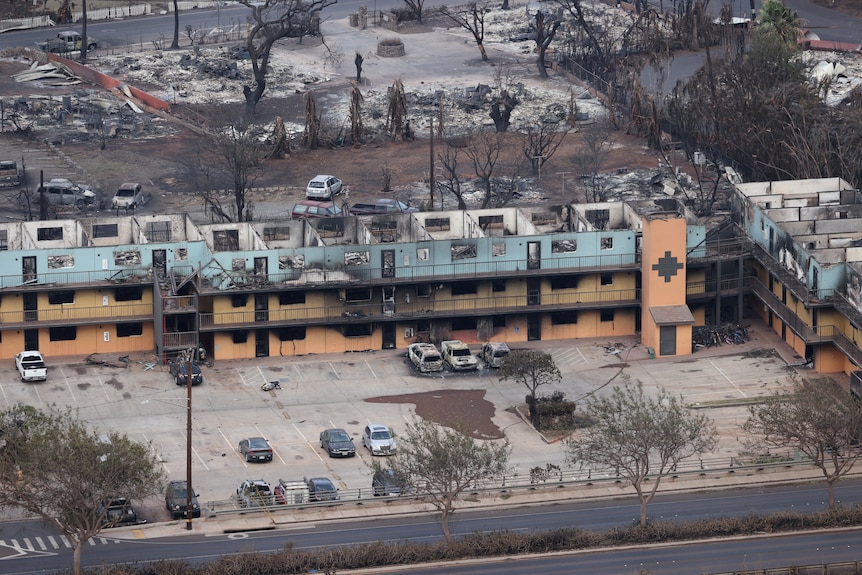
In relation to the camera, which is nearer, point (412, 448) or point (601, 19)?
point (412, 448)

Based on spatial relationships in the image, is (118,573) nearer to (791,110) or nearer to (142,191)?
(142,191)

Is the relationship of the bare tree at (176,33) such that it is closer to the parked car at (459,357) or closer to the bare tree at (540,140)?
the bare tree at (540,140)

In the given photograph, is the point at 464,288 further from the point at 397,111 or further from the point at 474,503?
the point at 397,111

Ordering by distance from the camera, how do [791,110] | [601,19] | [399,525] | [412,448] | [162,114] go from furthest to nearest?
1. [601,19]
2. [162,114]
3. [791,110]
4. [412,448]
5. [399,525]

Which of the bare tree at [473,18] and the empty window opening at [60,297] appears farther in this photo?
the bare tree at [473,18]

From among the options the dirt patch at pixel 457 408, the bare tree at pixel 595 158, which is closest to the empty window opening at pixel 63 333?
the dirt patch at pixel 457 408

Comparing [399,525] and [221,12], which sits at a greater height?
[221,12]

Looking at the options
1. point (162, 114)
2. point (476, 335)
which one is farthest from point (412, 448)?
point (162, 114)

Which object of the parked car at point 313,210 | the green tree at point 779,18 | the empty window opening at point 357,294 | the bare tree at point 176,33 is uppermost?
the green tree at point 779,18

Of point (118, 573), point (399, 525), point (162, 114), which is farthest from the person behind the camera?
point (162, 114)
